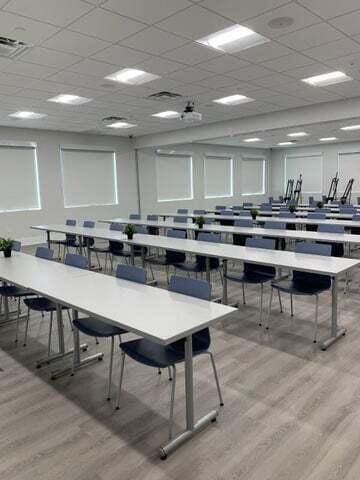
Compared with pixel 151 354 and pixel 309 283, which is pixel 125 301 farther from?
pixel 309 283

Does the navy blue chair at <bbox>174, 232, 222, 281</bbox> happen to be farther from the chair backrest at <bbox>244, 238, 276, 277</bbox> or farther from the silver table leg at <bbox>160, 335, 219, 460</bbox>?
the silver table leg at <bbox>160, 335, 219, 460</bbox>

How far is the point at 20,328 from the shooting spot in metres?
4.35

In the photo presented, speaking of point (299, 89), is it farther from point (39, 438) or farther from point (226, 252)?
point (39, 438)

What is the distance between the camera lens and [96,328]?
3035 mm

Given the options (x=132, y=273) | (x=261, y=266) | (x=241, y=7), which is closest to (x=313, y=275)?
(x=261, y=266)

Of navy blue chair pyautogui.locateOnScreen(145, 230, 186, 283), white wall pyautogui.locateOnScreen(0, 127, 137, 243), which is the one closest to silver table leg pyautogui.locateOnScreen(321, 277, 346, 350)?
navy blue chair pyautogui.locateOnScreen(145, 230, 186, 283)

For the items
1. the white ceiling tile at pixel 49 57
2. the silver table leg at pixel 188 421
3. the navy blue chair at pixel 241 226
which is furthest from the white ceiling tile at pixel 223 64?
the silver table leg at pixel 188 421

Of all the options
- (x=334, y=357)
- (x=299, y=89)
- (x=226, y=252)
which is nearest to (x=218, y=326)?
(x=226, y=252)

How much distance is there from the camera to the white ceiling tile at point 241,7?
3.49 meters

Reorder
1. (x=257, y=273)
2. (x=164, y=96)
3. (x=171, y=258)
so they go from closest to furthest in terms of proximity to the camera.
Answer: (x=257, y=273), (x=171, y=258), (x=164, y=96)

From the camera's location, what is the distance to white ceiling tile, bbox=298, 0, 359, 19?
353cm

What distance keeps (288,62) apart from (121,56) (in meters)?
2.29

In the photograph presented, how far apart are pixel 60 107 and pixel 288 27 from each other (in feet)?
17.1

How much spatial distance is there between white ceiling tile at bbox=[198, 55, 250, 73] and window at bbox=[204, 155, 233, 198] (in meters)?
9.73
